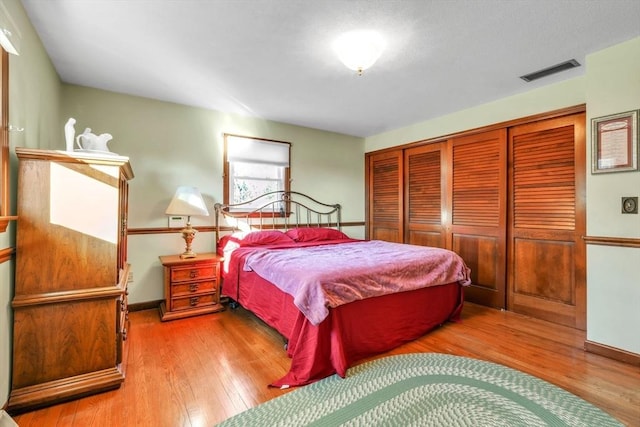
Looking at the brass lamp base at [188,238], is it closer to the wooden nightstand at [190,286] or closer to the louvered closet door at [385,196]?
the wooden nightstand at [190,286]

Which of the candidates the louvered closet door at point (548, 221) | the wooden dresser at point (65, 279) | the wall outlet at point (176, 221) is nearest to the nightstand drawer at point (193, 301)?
the wall outlet at point (176, 221)

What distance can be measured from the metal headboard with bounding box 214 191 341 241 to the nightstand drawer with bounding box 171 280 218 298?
685mm

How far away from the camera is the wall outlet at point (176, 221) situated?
3537 mm

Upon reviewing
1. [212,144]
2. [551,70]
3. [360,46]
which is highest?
[551,70]

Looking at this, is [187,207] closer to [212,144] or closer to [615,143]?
[212,144]

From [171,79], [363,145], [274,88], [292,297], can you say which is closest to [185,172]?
[171,79]

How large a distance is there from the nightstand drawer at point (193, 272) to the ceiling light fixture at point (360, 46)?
250cm

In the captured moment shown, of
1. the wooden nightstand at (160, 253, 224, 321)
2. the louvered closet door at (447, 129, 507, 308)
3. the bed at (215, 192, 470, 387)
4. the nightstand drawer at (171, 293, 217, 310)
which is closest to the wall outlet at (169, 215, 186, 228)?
the wooden nightstand at (160, 253, 224, 321)

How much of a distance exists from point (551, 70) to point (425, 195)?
6.47 ft

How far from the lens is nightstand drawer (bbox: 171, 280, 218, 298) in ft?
10.2

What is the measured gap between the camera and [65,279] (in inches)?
72.3

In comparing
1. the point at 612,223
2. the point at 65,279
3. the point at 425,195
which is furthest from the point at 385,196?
the point at 65,279

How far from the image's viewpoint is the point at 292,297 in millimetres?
2236

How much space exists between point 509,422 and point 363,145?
14.4 feet
